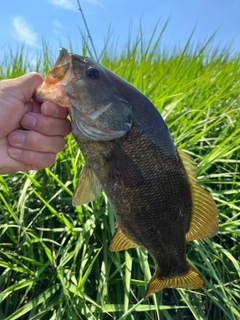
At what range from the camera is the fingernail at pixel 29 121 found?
5.37 ft

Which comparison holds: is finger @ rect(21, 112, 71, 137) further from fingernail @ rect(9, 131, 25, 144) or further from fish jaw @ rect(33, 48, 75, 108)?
fish jaw @ rect(33, 48, 75, 108)

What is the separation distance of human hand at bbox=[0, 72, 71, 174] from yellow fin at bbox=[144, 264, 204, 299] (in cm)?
71

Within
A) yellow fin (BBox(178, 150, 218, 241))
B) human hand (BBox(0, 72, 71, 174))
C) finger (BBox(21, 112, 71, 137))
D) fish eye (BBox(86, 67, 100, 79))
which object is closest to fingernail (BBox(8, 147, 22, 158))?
human hand (BBox(0, 72, 71, 174))

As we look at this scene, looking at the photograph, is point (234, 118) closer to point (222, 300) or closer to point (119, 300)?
point (222, 300)

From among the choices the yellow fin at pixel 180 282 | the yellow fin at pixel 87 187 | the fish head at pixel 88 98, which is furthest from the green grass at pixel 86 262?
the fish head at pixel 88 98

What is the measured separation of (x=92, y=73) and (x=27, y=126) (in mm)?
431

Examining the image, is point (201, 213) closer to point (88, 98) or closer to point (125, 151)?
point (125, 151)

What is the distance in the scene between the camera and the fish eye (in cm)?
139

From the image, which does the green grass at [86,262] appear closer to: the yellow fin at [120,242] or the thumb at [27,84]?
the yellow fin at [120,242]

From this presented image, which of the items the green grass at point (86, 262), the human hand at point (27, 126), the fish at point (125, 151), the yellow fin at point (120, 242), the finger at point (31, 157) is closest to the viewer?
the fish at point (125, 151)

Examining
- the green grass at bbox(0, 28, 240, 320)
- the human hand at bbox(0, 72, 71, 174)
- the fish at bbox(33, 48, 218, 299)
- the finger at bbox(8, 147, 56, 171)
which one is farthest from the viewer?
the green grass at bbox(0, 28, 240, 320)

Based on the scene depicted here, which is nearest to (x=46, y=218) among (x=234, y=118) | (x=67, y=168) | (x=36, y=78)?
(x=67, y=168)

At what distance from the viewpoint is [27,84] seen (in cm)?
165

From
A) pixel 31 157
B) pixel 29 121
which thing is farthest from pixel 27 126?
pixel 31 157
